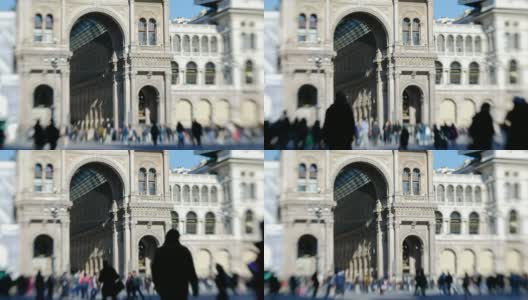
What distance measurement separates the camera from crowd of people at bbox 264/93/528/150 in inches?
669

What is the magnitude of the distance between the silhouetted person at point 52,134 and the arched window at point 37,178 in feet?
0.80

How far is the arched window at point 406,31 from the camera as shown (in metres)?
17.6

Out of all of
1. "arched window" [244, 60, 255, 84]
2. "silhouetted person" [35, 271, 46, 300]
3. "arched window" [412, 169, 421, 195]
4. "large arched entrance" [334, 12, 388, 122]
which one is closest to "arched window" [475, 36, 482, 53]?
"large arched entrance" [334, 12, 388, 122]

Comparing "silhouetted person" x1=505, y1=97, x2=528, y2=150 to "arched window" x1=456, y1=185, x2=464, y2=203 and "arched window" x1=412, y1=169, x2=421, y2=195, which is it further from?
"arched window" x1=412, y1=169, x2=421, y2=195

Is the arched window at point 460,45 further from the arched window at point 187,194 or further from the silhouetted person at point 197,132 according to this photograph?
the arched window at point 187,194

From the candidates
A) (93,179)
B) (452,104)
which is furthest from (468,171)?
(93,179)

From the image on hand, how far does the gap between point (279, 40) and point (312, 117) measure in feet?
2.19

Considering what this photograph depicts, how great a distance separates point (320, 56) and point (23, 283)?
2.87 m

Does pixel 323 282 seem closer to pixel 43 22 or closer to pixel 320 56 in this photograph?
pixel 320 56

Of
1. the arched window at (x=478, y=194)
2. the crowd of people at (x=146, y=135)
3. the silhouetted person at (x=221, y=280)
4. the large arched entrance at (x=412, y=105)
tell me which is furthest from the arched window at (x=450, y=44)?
the silhouetted person at (x=221, y=280)

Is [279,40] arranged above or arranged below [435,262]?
above

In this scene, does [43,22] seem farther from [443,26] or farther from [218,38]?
[443,26]

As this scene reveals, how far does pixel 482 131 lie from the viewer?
17.5 metres

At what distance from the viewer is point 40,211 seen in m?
17.1
